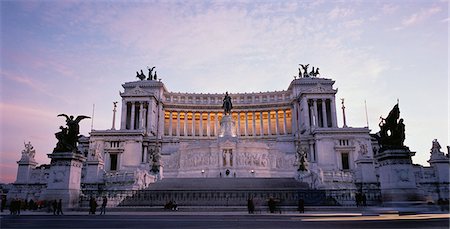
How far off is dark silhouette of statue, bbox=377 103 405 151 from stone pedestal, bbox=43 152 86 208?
21.7m

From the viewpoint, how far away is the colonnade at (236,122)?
8600 cm

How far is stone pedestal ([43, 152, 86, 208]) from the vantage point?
22.5 m

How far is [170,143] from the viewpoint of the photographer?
7369 cm

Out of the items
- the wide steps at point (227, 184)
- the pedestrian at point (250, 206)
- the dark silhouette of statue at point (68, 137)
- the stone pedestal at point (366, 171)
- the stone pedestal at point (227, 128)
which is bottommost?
the pedestrian at point (250, 206)

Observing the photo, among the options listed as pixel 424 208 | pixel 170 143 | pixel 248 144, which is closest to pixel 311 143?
pixel 248 144

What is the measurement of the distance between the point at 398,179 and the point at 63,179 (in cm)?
2248

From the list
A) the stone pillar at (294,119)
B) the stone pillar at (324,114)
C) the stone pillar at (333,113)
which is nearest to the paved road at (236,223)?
the stone pillar at (324,114)

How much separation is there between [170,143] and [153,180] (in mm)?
36648

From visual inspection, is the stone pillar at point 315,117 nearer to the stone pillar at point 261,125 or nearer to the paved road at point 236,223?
the stone pillar at point 261,125

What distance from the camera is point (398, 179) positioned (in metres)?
21.4

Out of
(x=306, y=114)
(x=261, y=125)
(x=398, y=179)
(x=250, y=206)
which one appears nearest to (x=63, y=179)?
(x=250, y=206)

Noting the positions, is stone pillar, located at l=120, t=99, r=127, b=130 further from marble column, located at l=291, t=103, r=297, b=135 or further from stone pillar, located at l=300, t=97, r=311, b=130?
stone pillar, located at l=300, t=97, r=311, b=130

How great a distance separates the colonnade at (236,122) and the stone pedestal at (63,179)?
6110 centimetres

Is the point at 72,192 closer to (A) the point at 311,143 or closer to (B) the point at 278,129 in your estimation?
(A) the point at 311,143
